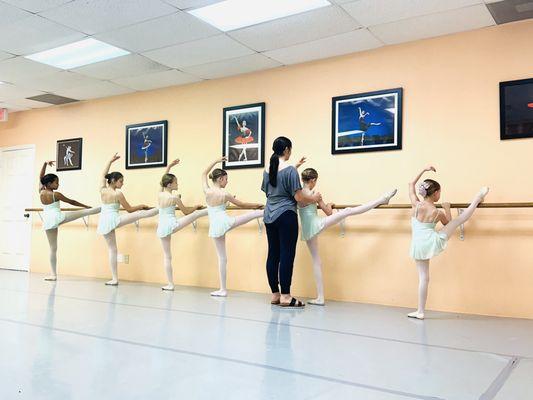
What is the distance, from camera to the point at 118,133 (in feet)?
23.2

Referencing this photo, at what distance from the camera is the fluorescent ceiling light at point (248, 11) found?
413 cm

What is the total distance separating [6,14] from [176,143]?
2.57 m

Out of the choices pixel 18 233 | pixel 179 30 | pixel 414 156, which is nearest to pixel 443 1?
pixel 414 156

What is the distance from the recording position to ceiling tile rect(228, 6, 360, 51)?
4305 millimetres

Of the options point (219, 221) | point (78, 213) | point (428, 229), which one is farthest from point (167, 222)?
point (428, 229)

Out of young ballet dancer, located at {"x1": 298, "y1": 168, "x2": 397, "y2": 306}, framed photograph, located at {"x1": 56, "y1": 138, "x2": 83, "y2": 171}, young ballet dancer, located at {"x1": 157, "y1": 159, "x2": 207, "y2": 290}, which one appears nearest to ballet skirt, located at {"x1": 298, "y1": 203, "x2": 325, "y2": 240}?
young ballet dancer, located at {"x1": 298, "y1": 168, "x2": 397, "y2": 306}

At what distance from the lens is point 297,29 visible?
4.59m

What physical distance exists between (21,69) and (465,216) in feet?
17.4

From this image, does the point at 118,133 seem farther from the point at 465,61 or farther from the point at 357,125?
the point at 465,61

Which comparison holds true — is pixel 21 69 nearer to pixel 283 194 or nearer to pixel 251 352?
pixel 283 194

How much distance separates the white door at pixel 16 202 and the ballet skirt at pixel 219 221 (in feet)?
13.6

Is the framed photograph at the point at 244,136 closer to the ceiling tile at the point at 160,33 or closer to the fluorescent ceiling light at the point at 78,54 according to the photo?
the ceiling tile at the point at 160,33

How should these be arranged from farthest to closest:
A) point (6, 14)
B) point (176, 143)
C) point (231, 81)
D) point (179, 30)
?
point (176, 143) → point (231, 81) → point (179, 30) → point (6, 14)

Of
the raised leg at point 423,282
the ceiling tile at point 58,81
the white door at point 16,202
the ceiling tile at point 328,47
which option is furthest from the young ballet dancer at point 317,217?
the white door at point 16,202
